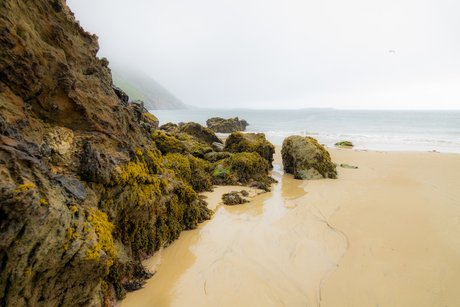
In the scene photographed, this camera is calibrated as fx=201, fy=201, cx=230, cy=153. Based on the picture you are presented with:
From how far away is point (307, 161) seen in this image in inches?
468

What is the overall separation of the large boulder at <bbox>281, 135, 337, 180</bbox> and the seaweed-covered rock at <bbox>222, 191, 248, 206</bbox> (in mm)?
4936

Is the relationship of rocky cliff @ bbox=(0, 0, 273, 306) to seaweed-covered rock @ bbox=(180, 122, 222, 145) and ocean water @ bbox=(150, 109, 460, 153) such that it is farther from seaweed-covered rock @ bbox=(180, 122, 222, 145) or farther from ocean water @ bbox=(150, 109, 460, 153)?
ocean water @ bbox=(150, 109, 460, 153)

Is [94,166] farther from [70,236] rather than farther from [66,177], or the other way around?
[70,236]

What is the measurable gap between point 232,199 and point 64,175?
18.7ft

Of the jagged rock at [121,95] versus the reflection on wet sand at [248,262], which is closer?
the reflection on wet sand at [248,262]

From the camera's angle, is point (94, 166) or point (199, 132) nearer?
point (94, 166)

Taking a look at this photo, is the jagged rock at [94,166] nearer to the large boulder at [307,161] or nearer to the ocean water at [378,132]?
the large boulder at [307,161]

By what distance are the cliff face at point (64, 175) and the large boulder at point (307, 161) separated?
29.3ft

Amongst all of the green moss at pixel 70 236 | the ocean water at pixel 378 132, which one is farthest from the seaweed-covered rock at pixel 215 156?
the ocean water at pixel 378 132

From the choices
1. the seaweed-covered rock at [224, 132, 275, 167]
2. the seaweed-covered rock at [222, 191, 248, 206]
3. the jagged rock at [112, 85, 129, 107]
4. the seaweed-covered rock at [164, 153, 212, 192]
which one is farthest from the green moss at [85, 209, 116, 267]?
the seaweed-covered rock at [224, 132, 275, 167]

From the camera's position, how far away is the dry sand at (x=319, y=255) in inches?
153

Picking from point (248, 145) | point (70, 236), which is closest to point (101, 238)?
point (70, 236)

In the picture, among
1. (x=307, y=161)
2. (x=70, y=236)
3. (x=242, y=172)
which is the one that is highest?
(x=70, y=236)

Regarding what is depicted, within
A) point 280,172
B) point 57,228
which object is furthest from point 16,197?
point 280,172
